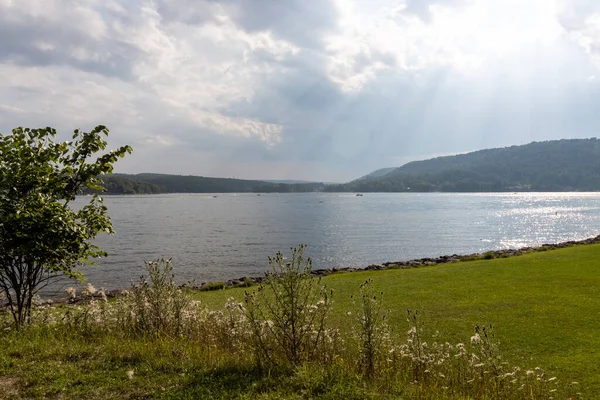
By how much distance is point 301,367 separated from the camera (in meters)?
6.23

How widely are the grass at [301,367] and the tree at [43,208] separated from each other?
1.52 m

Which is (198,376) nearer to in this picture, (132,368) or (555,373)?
(132,368)

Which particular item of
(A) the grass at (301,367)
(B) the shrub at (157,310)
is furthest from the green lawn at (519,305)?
(B) the shrub at (157,310)

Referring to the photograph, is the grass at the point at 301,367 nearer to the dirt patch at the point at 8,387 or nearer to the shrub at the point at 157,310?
the dirt patch at the point at 8,387

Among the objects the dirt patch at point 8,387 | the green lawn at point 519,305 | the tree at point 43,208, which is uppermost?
the tree at point 43,208

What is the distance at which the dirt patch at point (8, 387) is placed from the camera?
17.7ft

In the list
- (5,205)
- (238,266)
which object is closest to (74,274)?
(5,205)

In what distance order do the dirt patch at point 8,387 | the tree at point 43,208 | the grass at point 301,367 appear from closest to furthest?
the dirt patch at point 8,387, the grass at point 301,367, the tree at point 43,208

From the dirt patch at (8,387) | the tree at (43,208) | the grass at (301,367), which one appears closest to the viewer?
the dirt patch at (8,387)

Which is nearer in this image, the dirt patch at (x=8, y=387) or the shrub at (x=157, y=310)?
the dirt patch at (x=8, y=387)

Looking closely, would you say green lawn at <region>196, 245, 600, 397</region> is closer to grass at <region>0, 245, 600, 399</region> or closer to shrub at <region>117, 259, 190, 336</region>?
grass at <region>0, 245, 600, 399</region>

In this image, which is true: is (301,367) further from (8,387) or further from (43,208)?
(43,208)

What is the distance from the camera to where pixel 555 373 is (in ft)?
28.2

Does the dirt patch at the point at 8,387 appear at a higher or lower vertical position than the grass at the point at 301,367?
higher
